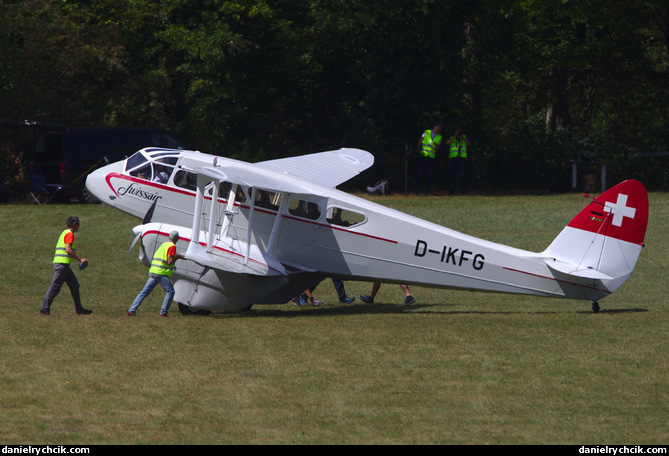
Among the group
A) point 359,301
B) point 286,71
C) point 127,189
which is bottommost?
point 359,301

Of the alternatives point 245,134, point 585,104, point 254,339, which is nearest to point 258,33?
point 245,134

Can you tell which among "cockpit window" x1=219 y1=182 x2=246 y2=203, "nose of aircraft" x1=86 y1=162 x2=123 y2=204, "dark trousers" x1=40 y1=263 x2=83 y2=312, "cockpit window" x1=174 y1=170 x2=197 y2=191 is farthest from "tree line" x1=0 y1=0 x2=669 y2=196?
"dark trousers" x1=40 y1=263 x2=83 y2=312

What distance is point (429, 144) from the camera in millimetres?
32406

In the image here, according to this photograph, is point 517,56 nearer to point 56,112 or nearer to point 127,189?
point 56,112

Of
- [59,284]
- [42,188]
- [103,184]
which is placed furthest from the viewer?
[42,188]

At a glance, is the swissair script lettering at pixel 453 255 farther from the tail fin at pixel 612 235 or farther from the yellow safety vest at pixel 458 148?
the yellow safety vest at pixel 458 148

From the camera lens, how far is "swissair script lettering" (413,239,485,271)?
15578 mm

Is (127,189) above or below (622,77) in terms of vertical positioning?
below

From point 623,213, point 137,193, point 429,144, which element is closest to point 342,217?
point 137,193

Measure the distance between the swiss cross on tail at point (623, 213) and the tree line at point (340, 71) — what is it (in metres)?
19.8

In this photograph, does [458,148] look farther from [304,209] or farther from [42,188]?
[304,209]

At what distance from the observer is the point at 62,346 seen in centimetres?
1314

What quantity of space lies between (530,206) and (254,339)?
699 inches

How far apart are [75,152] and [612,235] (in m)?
20.5
